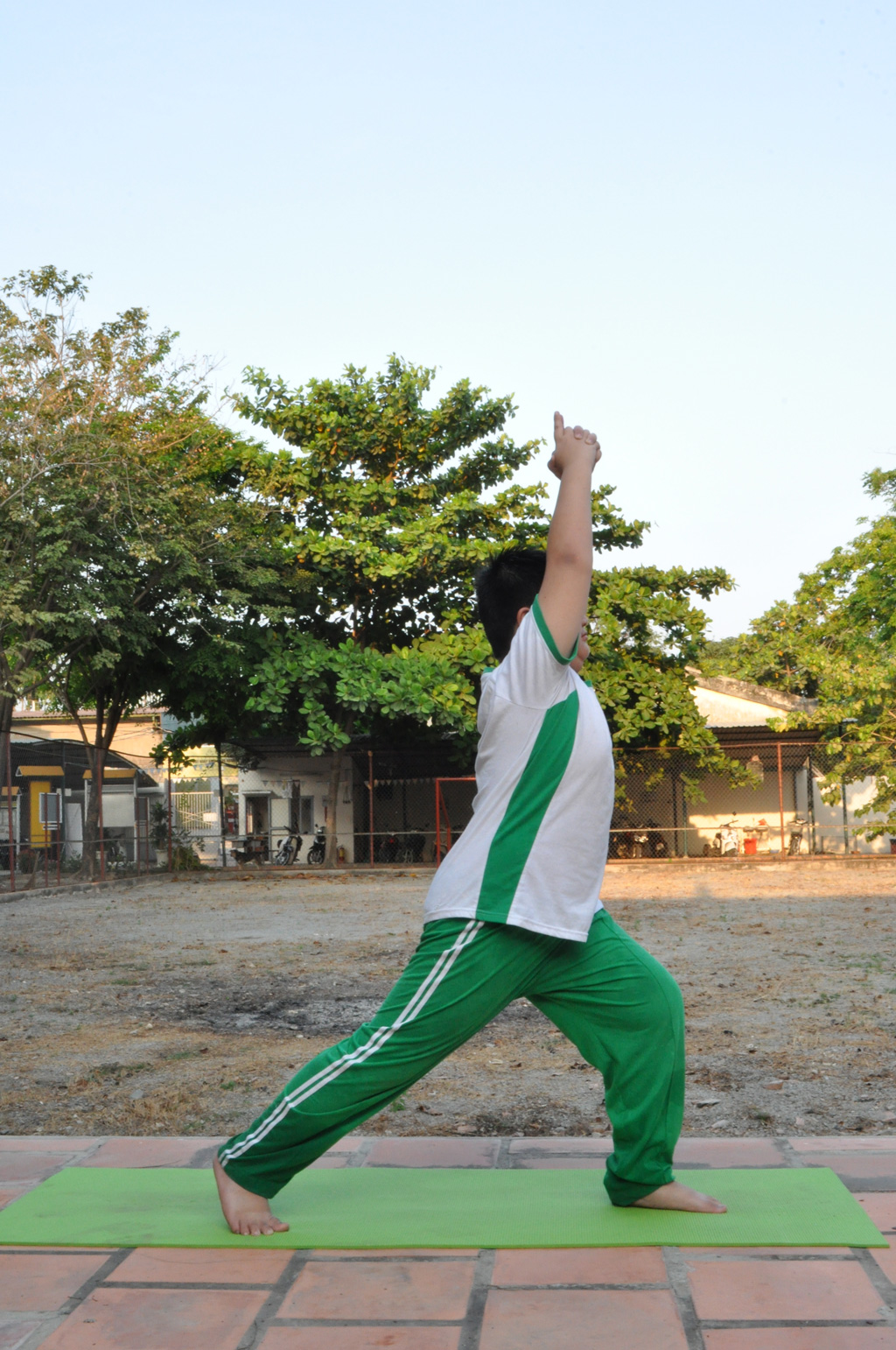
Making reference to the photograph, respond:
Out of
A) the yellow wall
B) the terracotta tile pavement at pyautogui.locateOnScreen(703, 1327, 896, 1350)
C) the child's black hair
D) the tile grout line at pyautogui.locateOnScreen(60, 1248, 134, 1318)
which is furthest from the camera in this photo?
the yellow wall

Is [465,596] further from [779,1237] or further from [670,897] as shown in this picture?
[779,1237]

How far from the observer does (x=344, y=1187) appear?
3.18 m

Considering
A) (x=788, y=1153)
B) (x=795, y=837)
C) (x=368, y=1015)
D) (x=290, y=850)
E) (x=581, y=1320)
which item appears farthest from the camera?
(x=290, y=850)

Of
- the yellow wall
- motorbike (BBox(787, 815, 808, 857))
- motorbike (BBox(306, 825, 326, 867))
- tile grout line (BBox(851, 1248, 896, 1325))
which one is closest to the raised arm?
tile grout line (BBox(851, 1248, 896, 1325))

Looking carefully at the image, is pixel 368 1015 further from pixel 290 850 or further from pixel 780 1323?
pixel 290 850

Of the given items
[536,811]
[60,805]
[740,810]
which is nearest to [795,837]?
[740,810]

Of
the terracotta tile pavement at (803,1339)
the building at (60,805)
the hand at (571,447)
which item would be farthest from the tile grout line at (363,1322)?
the building at (60,805)

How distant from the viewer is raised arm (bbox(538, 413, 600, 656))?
2.59m

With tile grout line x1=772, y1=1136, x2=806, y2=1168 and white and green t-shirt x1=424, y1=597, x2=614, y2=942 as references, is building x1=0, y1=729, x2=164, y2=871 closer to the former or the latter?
tile grout line x1=772, y1=1136, x2=806, y2=1168

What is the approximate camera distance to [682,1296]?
2.41m

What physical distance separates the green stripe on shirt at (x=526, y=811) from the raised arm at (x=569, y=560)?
19 cm

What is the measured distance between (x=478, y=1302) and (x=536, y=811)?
38.3 inches

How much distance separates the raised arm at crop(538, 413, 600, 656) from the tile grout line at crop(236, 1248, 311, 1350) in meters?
1.41

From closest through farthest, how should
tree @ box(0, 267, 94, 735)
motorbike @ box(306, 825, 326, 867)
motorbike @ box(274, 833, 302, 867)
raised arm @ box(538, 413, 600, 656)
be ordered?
raised arm @ box(538, 413, 600, 656), tree @ box(0, 267, 94, 735), motorbike @ box(274, 833, 302, 867), motorbike @ box(306, 825, 326, 867)
